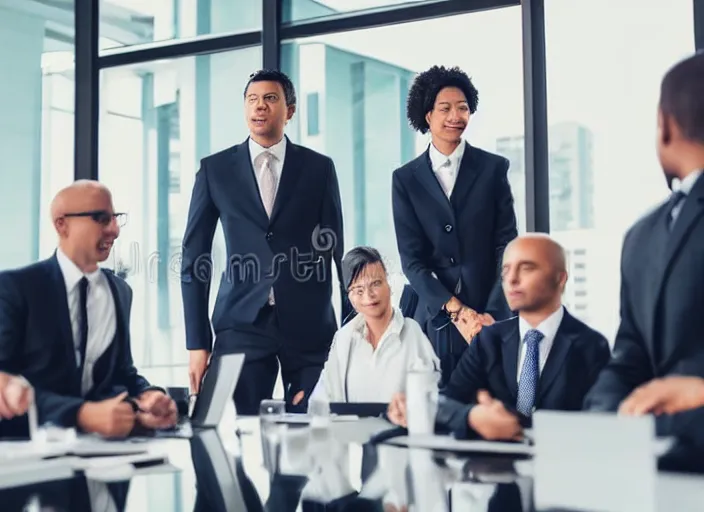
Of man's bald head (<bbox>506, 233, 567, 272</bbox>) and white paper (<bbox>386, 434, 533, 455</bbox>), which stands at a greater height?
man's bald head (<bbox>506, 233, 567, 272</bbox>)

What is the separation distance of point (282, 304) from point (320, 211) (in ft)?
1.18

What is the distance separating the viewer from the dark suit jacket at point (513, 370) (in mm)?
2197

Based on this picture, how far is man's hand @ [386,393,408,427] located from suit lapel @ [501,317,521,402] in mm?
294

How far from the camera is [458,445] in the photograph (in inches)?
75.3

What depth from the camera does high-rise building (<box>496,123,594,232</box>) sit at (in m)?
2.83

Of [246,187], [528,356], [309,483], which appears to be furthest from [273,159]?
[309,483]

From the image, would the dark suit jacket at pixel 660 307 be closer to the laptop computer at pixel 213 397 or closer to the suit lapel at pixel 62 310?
the laptop computer at pixel 213 397

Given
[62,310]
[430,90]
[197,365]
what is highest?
[430,90]

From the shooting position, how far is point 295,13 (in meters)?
3.46

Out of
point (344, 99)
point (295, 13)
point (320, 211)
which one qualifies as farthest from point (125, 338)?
point (295, 13)

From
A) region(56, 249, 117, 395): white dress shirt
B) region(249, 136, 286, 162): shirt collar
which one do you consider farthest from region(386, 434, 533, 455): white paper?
region(249, 136, 286, 162): shirt collar

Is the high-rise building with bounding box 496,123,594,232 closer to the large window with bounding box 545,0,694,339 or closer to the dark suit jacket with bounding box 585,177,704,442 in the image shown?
the large window with bounding box 545,0,694,339

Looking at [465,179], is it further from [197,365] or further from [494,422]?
[197,365]

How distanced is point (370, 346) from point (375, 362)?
62 millimetres
